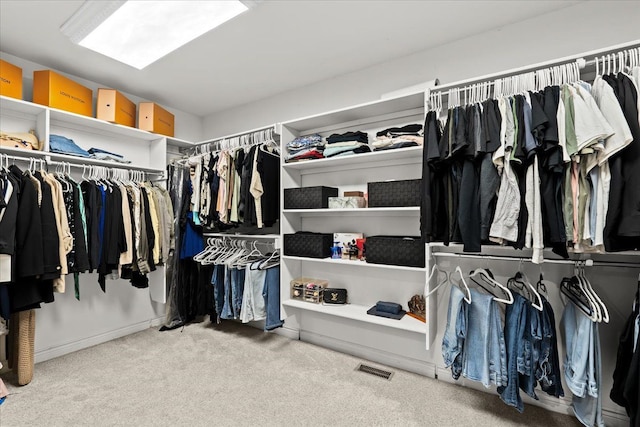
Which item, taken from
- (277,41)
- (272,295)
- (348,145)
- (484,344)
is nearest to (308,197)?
(348,145)

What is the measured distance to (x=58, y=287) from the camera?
2238mm

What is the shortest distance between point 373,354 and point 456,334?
37.9 inches

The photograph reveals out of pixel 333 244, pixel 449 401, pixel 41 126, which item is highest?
pixel 41 126

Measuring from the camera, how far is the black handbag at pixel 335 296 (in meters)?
2.62

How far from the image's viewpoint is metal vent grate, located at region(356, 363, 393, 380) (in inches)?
92.5

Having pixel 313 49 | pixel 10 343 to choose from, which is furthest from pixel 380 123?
pixel 10 343

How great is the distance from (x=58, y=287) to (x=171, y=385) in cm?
112

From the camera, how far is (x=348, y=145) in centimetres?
244

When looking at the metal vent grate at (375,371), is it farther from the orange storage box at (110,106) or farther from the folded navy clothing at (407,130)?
the orange storage box at (110,106)

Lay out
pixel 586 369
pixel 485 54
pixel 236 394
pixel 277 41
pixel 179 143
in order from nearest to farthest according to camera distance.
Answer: pixel 586 369 < pixel 236 394 < pixel 485 54 < pixel 277 41 < pixel 179 143

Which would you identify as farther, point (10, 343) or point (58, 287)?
point (10, 343)

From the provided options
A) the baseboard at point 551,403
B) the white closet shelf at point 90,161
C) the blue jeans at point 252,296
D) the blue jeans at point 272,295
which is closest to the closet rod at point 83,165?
the white closet shelf at point 90,161

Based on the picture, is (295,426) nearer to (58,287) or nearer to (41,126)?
(58,287)

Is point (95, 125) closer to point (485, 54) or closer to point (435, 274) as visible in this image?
point (435, 274)
